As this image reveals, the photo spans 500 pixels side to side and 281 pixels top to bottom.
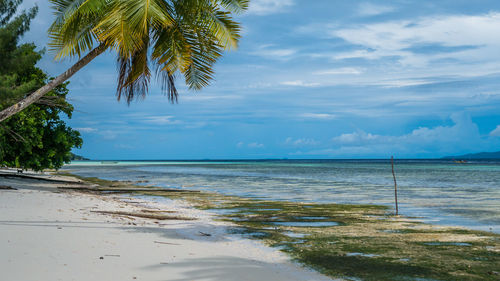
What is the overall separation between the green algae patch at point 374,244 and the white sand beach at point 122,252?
2.51 ft

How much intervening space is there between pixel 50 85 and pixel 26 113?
14.4 metres

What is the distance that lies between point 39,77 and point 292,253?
2001cm

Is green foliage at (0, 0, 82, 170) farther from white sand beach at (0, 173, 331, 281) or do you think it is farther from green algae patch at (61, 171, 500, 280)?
green algae patch at (61, 171, 500, 280)

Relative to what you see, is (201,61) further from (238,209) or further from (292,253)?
(238,209)

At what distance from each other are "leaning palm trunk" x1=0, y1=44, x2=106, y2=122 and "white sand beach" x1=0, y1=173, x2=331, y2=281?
2.44m

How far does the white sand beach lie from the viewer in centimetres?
619

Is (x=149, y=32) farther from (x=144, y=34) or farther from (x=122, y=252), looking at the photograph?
(x=122, y=252)

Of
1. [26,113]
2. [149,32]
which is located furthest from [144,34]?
[26,113]

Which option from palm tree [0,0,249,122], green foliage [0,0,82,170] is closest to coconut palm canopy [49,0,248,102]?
palm tree [0,0,249,122]

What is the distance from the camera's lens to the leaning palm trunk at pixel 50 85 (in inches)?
344

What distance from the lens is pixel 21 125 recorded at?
70.5ft

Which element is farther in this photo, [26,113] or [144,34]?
[26,113]

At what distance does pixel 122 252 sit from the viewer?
750 cm

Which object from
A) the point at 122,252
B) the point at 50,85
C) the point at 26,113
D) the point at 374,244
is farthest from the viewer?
the point at 26,113
